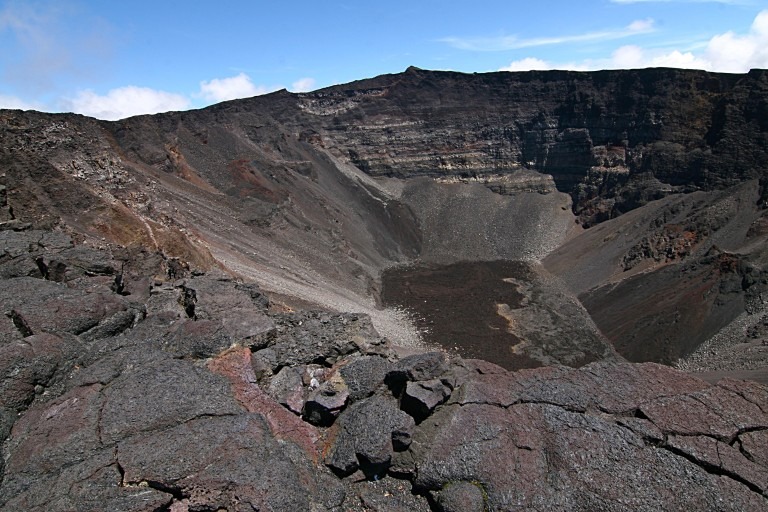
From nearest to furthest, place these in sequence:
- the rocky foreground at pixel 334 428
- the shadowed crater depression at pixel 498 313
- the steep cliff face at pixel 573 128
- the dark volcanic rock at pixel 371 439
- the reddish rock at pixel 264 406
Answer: the rocky foreground at pixel 334 428 → the dark volcanic rock at pixel 371 439 → the reddish rock at pixel 264 406 → the shadowed crater depression at pixel 498 313 → the steep cliff face at pixel 573 128

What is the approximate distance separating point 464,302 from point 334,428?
31.2 metres

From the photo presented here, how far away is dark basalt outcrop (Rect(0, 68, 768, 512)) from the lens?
7125 millimetres

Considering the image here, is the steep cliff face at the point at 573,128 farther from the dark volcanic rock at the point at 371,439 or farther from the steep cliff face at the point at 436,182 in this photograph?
the dark volcanic rock at the point at 371,439

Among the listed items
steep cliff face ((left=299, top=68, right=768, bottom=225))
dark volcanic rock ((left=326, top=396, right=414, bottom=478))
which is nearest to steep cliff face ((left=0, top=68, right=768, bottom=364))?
steep cliff face ((left=299, top=68, right=768, bottom=225))

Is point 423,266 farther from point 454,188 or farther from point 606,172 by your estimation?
point 606,172

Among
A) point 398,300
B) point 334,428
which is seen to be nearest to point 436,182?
point 398,300

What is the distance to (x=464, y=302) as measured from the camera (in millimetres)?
38844

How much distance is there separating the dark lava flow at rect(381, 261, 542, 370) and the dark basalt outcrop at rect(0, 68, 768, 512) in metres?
0.31

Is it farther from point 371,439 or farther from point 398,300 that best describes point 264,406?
point 398,300

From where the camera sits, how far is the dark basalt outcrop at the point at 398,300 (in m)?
7.12

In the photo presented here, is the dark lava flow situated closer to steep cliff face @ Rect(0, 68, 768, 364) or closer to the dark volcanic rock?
steep cliff face @ Rect(0, 68, 768, 364)

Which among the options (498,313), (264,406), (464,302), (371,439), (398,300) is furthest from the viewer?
(398,300)

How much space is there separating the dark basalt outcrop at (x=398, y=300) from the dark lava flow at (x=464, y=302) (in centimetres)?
31

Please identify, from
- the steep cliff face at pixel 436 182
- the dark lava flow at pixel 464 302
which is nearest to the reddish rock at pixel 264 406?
the steep cliff face at pixel 436 182
